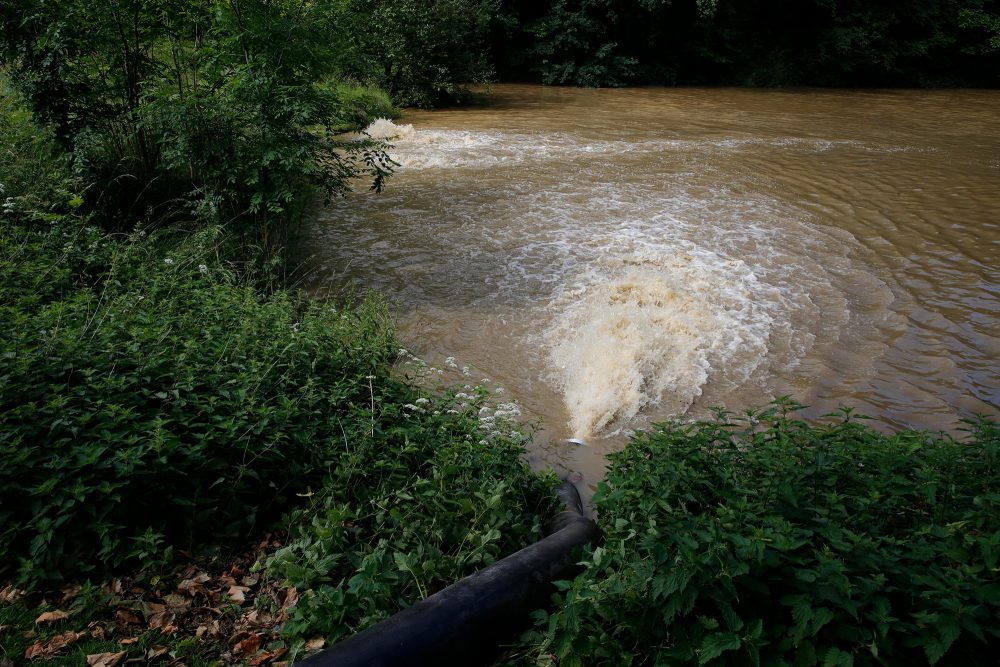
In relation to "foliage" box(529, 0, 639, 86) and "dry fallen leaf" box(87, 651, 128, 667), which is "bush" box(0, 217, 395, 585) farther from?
"foliage" box(529, 0, 639, 86)

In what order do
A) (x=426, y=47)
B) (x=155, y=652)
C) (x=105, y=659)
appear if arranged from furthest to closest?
(x=426, y=47), (x=155, y=652), (x=105, y=659)

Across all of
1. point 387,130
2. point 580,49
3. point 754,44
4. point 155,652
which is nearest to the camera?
point 155,652

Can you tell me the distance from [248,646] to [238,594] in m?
0.38

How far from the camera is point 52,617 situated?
2.95m

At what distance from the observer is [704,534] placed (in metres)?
2.57

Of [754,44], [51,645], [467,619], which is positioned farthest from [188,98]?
[754,44]

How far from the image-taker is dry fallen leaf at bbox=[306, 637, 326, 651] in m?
2.90

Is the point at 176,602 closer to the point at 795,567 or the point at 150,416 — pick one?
the point at 150,416

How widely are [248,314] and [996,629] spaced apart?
4663 millimetres

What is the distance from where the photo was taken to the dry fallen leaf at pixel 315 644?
2902 mm

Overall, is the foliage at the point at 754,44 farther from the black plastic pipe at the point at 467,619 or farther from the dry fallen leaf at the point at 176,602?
the dry fallen leaf at the point at 176,602

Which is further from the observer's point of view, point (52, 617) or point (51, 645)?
point (52, 617)

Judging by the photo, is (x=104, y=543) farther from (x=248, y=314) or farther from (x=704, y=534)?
(x=704, y=534)

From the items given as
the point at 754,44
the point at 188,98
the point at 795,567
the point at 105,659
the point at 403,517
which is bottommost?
the point at 105,659
